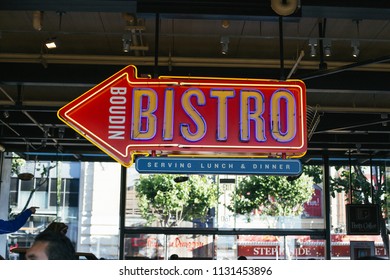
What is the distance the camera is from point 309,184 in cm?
1385

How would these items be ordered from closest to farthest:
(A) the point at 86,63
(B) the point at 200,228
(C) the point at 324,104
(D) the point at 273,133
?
Answer: (D) the point at 273,133
(A) the point at 86,63
(C) the point at 324,104
(B) the point at 200,228

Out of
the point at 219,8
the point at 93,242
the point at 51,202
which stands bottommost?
the point at 93,242

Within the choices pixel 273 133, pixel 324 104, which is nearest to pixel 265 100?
pixel 273 133

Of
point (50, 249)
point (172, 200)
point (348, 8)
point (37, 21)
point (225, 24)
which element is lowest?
point (50, 249)

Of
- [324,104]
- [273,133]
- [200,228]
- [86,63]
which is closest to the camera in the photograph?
[273,133]

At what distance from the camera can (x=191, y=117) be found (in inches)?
177

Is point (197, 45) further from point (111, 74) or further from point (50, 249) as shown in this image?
point (50, 249)

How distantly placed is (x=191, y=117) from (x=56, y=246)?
93.2 inches

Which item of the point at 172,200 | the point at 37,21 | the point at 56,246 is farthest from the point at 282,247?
the point at 56,246

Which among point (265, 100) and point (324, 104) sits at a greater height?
point (324, 104)

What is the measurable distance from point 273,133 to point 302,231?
9651mm

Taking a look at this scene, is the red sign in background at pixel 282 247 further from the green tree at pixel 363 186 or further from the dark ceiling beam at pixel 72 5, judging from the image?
the dark ceiling beam at pixel 72 5

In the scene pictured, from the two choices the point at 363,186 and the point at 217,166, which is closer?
the point at 217,166

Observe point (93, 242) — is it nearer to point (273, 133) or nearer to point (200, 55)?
point (200, 55)
